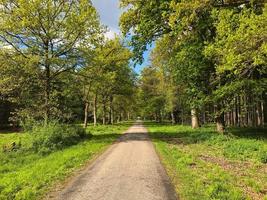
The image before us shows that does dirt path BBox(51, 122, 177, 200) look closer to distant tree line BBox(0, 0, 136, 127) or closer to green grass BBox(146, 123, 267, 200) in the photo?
green grass BBox(146, 123, 267, 200)

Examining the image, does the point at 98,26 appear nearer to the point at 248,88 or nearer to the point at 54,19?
the point at 54,19

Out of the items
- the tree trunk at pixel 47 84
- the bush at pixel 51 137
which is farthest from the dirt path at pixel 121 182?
the tree trunk at pixel 47 84

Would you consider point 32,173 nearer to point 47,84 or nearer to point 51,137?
point 51,137

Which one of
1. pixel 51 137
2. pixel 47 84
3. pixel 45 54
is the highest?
pixel 45 54

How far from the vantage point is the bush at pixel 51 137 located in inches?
869

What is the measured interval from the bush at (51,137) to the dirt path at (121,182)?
6879 mm

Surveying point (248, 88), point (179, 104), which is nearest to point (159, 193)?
point (248, 88)

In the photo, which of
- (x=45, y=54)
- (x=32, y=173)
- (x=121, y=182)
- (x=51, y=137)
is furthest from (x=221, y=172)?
(x=45, y=54)

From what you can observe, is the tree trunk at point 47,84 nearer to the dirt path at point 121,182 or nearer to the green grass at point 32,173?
the green grass at point 32,173

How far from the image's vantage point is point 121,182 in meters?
11.3

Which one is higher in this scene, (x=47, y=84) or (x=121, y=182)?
(x=47, y=84)

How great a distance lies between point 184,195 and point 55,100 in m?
19.4

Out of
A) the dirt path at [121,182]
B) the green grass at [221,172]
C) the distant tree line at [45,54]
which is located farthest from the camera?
the distant tree line at [45,54]

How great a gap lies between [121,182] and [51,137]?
12.9m
